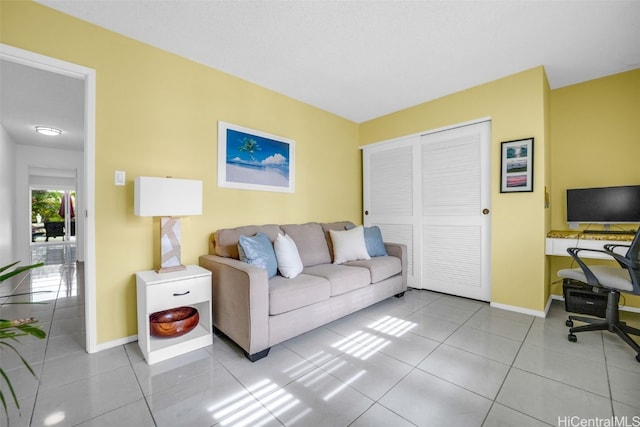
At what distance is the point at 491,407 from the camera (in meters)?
1.49

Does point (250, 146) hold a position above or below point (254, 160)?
above

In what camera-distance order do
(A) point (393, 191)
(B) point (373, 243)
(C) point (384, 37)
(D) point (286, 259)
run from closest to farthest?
1. (C) point (384, 37)
2. (D) point (286, 259)
3. (B) point (373, 243)
4. (A) point (393, 191)

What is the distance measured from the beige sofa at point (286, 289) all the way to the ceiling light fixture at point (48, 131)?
4002 mm

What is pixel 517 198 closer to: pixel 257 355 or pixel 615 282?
pixel 615 282

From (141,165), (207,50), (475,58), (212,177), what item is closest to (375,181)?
(475,58)

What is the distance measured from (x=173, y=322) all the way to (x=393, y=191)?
308 cm

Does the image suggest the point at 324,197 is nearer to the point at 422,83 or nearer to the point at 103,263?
the point at 422,83

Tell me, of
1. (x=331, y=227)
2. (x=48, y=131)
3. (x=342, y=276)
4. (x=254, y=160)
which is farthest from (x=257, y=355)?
(x=48, y=131)

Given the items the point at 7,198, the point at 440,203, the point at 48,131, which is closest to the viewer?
the point at 440,203

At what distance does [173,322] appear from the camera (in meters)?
2.10

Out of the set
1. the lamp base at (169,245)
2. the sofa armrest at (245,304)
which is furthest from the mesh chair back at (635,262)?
the lamp base at (169,245)

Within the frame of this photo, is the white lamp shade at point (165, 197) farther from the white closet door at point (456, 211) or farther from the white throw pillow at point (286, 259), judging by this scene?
the white closet door at point (456, 211)

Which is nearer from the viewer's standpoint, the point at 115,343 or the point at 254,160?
the point at 115,343

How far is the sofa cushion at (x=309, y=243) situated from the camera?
298 cm
